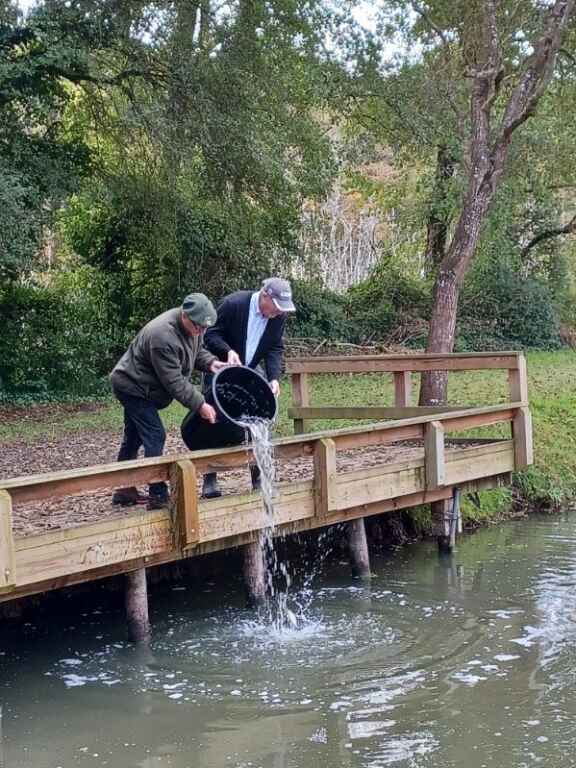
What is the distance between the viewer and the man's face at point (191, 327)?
20.7 feet

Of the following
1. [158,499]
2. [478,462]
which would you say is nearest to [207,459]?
[158,499]

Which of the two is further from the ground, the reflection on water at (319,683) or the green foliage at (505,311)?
the green foliage at (505,311)

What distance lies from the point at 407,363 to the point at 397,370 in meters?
0.15

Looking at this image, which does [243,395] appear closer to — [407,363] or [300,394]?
[407,363]

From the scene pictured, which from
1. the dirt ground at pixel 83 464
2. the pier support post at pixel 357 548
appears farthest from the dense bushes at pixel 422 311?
the pier support post at pixel 357 548

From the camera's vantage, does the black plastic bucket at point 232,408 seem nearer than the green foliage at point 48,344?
Yes

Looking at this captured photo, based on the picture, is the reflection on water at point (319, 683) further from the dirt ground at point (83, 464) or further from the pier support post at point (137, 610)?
the dirt ground at point (83, 464)

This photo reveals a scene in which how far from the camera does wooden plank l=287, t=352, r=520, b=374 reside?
9531 mm

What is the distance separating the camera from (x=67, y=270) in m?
19.2

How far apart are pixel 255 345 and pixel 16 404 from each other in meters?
10.1

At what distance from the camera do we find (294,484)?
728 centimetres

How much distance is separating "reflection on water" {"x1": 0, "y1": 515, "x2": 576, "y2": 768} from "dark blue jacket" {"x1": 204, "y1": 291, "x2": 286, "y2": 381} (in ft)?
6.21

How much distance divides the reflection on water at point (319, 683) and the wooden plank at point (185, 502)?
2.55ft

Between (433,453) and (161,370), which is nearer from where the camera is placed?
(161,370)
